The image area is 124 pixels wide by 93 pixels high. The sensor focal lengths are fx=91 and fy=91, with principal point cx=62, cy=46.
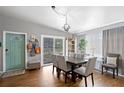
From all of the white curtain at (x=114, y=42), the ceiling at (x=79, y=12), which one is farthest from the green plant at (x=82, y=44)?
the ceiling at (x=79, y=12)

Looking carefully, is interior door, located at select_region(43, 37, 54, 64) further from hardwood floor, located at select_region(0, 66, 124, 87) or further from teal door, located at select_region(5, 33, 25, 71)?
hardwood floor, located at select_region(0, 66, 124, 87)

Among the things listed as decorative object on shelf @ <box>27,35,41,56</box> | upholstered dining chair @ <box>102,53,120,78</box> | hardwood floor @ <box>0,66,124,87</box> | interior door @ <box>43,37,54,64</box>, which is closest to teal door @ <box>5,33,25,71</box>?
decorative object on shelf @ <box>27,35,41,56</box>

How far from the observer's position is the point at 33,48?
14.7 ft

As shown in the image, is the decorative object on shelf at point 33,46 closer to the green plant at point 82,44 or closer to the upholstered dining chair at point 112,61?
the green plant at point 82,44

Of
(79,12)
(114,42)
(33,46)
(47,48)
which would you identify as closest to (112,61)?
(114,42)

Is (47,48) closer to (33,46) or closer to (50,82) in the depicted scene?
(33,46)

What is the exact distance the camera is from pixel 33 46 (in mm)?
4461

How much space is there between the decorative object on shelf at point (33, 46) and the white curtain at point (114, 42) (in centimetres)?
311

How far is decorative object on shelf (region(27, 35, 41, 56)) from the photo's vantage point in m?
4.33

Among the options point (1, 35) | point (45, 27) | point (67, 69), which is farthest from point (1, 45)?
point (67, 69)

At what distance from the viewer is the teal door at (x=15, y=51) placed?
3869 mm

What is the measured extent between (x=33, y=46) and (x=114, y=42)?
3.57m
